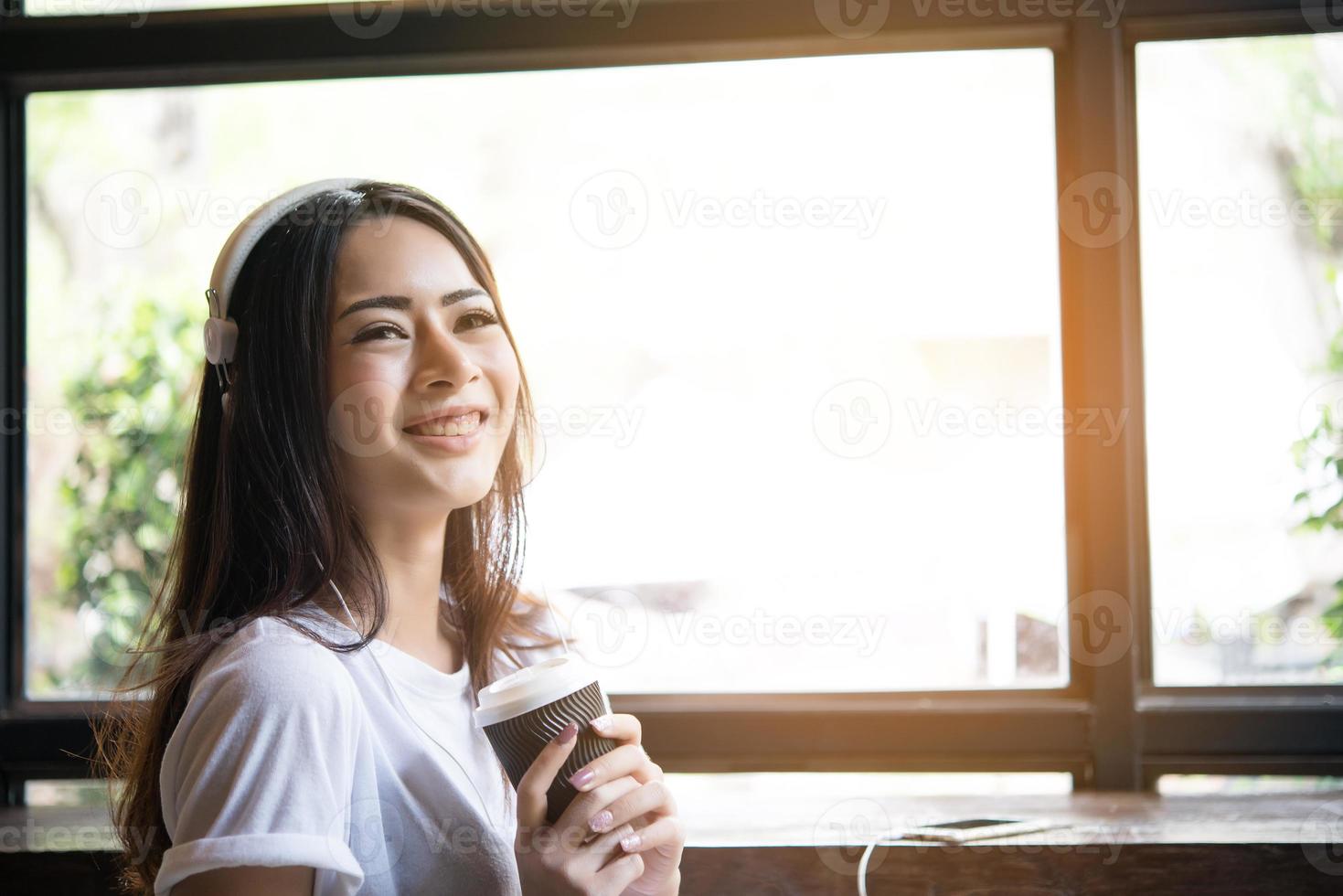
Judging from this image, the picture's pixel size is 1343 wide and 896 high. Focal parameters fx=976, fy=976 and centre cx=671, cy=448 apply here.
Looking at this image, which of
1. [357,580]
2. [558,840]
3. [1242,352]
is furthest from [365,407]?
[1242,352]

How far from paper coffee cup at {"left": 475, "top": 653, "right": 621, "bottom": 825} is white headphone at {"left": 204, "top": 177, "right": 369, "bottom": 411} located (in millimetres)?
434

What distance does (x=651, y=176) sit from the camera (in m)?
1.61

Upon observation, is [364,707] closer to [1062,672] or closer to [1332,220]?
[1062,672]

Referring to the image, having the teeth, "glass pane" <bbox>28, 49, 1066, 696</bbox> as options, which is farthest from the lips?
"glass pane" <bbox>28, 49, 1066, 696</bbox>

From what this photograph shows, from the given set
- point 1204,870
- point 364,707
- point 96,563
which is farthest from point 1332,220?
point 96,563

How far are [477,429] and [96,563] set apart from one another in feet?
3.32

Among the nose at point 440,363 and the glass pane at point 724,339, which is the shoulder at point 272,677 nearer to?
the nose at point 440,363

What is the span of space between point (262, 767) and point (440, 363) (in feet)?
1.38

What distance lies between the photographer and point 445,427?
40.1 inches

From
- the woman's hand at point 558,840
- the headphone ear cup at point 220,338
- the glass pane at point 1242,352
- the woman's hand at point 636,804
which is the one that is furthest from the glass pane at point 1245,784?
the headphone ear cup at point 220,338

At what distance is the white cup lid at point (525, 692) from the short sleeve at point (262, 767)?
0.13 meters

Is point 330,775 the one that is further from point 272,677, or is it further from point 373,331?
point 373,331

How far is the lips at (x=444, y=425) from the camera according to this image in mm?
1013

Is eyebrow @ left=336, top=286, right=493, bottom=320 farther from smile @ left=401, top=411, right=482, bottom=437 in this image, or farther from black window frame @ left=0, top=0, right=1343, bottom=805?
black window frame @ left=0, top=0, right=1343, bottom=805
